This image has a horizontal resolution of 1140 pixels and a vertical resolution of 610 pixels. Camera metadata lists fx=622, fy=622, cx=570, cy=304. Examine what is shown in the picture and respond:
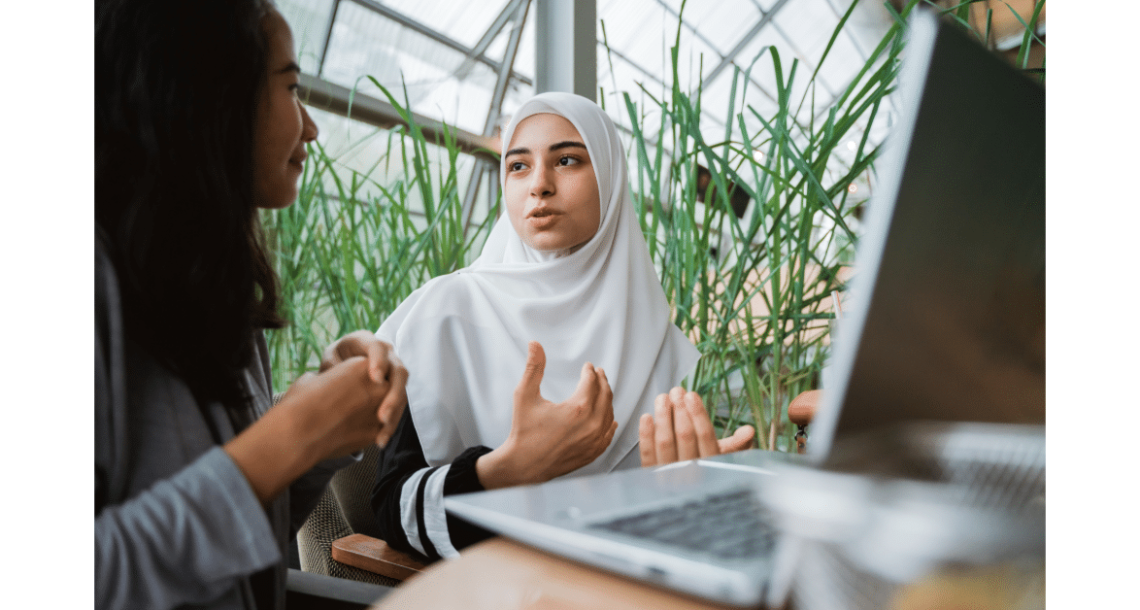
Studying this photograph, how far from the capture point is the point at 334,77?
135cm

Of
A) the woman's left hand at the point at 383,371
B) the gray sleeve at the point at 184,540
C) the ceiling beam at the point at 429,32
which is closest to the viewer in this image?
the gray sleeve at the point at 184,540

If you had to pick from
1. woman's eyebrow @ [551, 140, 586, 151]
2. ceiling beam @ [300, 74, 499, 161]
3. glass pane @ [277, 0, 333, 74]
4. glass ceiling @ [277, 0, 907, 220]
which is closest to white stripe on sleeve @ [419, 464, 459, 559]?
woman's eyebrow @ [551, 140, 586, 151]

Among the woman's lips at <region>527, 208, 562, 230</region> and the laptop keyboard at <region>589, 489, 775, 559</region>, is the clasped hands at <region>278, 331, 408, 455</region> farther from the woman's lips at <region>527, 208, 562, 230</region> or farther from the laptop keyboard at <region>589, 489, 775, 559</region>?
the woman's lips at <region>527, 208, 562, 230</region>

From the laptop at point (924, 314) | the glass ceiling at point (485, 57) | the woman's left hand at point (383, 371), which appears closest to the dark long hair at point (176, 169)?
the woman's left hand at point (383, 371)

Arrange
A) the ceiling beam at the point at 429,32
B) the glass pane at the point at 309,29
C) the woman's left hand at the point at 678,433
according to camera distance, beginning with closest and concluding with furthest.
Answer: the woman's left hand at the point at 678,433 < the glass pane at the point at 309,29 < the ceiling beam at the point at 429,32

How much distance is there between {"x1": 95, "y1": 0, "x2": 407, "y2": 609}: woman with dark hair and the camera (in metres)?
0.43

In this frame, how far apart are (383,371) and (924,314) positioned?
424 mm

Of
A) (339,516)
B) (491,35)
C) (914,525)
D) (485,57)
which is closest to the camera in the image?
(914,525)

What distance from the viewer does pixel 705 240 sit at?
3.86 feet

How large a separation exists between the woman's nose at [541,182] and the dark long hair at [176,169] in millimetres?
494

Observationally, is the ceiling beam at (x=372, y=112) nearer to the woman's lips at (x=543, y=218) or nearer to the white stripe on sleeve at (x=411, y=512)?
the woman's lips at (x=543, y=218)

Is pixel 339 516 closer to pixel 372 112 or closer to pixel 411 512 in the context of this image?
pixel 411 512

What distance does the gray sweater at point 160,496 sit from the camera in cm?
40

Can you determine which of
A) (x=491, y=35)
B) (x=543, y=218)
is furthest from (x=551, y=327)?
(x=491, y=35)
